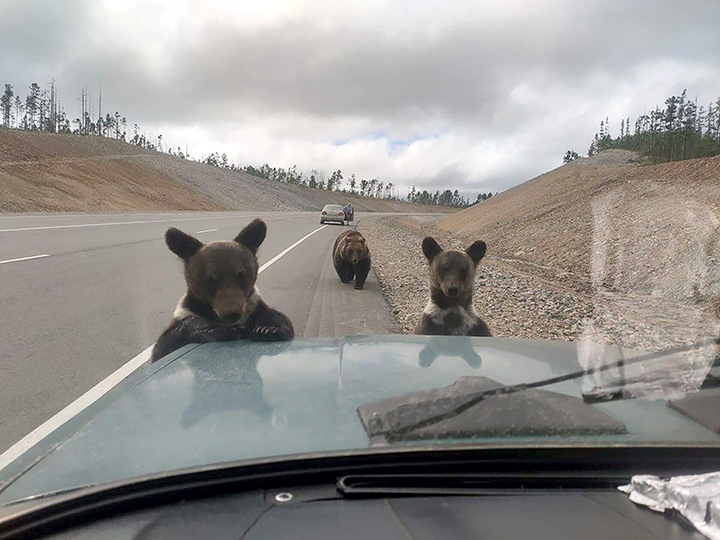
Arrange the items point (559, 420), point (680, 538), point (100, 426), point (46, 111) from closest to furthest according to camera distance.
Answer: point (680, 538) → point (559, 420) → point (100, 426) → point (46, 111)

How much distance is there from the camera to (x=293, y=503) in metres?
1.68

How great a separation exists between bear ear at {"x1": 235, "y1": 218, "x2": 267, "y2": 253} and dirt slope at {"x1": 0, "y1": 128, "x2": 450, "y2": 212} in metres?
39.6

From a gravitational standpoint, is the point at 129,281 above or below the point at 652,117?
below

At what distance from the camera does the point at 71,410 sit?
4820 millimetres

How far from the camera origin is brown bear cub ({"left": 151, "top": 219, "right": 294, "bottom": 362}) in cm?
402

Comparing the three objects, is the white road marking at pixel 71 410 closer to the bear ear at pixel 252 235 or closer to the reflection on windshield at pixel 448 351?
the bear ear at pixel 252 235

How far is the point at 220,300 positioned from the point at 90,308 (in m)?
5.47

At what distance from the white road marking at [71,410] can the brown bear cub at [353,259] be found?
6.41m

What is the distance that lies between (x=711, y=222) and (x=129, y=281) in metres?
16.2

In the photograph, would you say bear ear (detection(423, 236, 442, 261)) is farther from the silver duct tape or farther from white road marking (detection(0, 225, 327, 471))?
the silver duct tape

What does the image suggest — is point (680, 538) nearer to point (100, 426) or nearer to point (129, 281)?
point (100, 426)

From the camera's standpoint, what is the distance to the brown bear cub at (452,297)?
228 inches

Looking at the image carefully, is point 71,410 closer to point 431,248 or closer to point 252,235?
point 252,235

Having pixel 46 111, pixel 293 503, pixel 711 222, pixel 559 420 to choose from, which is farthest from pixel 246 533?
pixel 46 111
